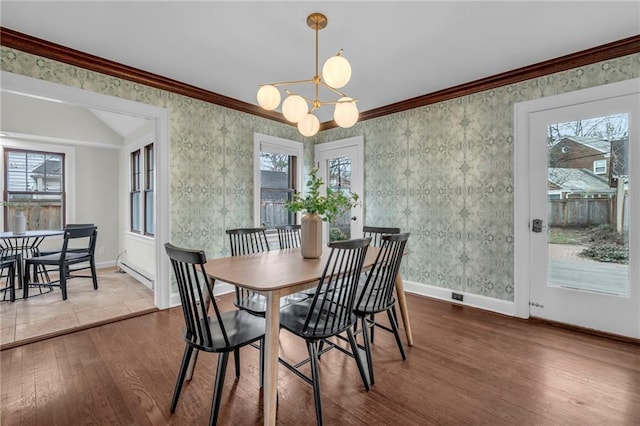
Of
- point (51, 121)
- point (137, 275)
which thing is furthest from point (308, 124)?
point (51, 121)

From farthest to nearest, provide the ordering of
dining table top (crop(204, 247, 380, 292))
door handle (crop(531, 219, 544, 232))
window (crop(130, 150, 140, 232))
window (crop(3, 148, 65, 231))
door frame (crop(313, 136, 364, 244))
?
window (crop(130, 150, 140, 232))
window (crop(3, 148, 65, 231))
door frame (crop(313, 136, 364, 244))
door handle (crop(531, 219, 544, 232))
dining table top (crop(204, 247, 380, 292))

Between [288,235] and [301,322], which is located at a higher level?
[288,235]

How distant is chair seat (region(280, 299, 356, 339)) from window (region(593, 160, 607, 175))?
2.57 m

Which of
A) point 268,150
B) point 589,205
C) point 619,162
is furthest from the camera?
point 268,150

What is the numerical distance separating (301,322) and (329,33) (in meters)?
2.15

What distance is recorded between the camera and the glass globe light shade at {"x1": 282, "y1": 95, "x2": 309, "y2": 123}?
2197mm

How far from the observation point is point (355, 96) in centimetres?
375

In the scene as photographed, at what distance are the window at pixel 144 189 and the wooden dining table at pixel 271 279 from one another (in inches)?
118

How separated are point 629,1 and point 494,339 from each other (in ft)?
8.63

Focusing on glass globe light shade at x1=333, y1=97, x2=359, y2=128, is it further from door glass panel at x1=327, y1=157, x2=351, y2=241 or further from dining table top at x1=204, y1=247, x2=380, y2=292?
door glass panel at x1=327, y1=157, x2=351, y2=241

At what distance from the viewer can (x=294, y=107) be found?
7.23 feet

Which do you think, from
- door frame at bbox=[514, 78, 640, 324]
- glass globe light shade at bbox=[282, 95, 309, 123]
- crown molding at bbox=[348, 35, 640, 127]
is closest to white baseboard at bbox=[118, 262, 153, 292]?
glass globe light shade at bbox=[282, 95, 309, 123]

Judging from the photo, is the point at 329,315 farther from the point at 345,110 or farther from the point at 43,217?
the point at 43,217

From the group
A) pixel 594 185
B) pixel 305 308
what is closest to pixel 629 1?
pixel 594 185
